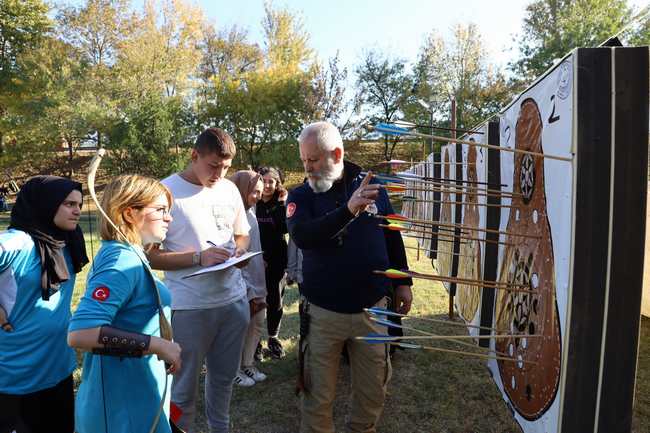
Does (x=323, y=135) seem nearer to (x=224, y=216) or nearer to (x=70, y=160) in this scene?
(x=224, y=216)

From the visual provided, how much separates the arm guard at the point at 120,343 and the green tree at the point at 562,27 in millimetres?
26530

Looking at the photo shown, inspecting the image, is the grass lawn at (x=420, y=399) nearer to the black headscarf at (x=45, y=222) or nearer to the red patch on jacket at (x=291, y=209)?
the black headscarf at (x=45, y=222)

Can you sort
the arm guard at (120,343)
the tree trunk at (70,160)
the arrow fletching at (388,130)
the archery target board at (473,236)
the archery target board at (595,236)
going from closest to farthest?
the arm guard at (120,343), the archery target board at (595,236), the arrow fletching at (388,130), the archery target board at (473,236), the tree trunk at (70,160)

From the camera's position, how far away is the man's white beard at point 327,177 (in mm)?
2170

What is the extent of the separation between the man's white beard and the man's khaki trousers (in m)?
0.62

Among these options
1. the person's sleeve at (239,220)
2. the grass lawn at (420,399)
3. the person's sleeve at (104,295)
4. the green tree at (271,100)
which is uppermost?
the green tree at (271,100)

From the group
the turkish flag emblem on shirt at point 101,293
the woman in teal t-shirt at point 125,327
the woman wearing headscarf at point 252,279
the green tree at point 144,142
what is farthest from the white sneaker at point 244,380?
the green tree at point 144,142

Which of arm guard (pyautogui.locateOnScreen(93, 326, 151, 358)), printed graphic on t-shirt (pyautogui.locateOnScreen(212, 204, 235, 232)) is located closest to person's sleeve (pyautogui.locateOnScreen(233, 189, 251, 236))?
printed graphic on t-shirt (pyautogui.locateOnScreen(212, 204, 235, 232))

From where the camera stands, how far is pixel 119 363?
1.48 m

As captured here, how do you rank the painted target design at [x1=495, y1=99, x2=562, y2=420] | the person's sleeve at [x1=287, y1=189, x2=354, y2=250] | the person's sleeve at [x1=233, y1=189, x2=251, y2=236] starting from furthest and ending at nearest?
1. the person's sleeve at [x1=233, y1=189, x2=251, y2=236]
2. the person's sleeve at [x1=287, y1=189, x2=354, y2=250]
3. the painted target design at [x1=495, y1=99, x2=562, y2=420]

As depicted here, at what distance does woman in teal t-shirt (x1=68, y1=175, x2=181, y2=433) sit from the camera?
134cm

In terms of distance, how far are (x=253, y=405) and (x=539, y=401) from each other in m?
2.08

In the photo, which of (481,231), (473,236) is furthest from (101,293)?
(473,236)

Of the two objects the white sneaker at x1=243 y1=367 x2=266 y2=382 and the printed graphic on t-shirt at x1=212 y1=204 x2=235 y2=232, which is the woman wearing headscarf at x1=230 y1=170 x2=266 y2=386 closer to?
the white sneaker at x1=243 y1=367 x2=266 y2=382
